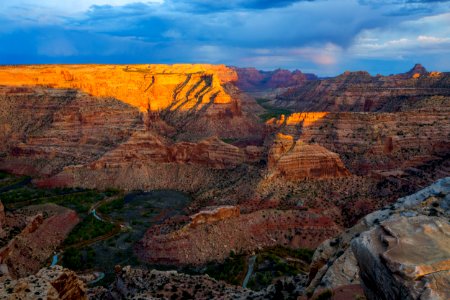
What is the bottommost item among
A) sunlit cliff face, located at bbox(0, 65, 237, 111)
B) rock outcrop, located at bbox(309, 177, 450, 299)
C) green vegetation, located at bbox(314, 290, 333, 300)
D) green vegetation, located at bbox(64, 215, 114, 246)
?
green vegetation, located at bbox(64, 215, 114, 246)

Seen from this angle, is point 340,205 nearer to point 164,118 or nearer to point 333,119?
point 333,119

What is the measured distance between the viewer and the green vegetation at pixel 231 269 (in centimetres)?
3922

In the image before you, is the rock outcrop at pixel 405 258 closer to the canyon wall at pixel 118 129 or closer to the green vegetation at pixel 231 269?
the green vegetation at pixel 231 269

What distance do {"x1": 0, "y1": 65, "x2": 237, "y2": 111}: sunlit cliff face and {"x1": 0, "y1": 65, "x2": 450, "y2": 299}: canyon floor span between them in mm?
5002

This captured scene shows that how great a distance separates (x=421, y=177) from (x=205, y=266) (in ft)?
103

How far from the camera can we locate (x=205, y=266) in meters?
42.2

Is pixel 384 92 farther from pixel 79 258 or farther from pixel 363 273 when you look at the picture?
pixel 363 273

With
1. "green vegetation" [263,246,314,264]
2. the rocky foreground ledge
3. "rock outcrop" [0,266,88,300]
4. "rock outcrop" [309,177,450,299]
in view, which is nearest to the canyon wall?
"green vegetation" [263,246,314,264]

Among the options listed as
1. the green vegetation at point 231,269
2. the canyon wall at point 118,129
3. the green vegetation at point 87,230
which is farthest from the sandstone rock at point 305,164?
the green vegetation at point 87,230

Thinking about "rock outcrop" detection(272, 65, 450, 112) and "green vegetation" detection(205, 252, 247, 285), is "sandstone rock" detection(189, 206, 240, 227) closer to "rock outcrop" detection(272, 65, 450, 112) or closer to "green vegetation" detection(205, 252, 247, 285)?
"green vegetation" detection(205, 252, 247, 285)

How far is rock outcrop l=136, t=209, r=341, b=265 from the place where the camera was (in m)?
43.3

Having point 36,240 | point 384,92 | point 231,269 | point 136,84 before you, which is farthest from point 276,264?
point 136,84

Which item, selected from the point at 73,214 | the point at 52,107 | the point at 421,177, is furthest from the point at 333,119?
the point at 52,107

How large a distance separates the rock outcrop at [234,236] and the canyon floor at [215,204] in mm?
134
